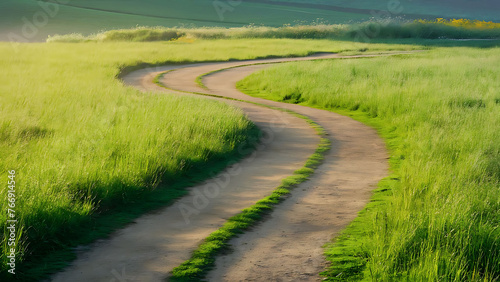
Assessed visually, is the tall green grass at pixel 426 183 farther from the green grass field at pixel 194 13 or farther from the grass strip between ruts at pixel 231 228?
the green grass field at pixel 194 13

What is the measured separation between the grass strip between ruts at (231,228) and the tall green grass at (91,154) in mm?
1350

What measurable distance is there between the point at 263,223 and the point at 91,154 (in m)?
3.60

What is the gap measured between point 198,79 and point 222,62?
12.7 meters

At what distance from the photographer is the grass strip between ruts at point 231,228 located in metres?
5.96

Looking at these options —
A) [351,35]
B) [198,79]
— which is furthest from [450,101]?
[351,35]

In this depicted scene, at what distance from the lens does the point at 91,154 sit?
969 cm

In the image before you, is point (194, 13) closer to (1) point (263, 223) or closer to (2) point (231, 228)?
(1) point (263, 223)

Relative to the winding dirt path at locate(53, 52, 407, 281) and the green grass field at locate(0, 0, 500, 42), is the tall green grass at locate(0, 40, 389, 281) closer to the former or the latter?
the winding dirt path at locate(53, 52, 407, 281)

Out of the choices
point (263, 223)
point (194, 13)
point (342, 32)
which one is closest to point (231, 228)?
point (263, 223)

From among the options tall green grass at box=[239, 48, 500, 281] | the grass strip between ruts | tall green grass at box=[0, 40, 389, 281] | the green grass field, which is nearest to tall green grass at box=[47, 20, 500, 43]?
the green grass field

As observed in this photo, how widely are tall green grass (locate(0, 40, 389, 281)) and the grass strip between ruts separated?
4.43 feet

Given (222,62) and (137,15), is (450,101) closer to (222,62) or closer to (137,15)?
(222,62)

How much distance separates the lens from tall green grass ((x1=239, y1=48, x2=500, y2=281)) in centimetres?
597

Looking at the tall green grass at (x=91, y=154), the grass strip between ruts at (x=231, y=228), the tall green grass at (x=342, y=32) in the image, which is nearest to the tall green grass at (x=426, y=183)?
the grass strip between ruts at (x=231, y=228)
